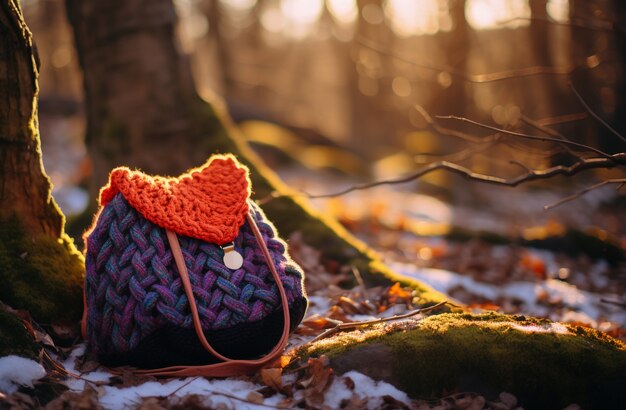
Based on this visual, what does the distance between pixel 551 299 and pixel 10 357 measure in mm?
4447

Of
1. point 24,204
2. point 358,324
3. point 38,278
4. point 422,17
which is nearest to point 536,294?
point 358,324

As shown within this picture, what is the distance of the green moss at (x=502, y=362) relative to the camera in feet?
8.17

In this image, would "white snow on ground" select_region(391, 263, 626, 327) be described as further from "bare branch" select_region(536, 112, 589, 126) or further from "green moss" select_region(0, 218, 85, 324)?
"green moss" select_region(0, 218, 85, 324)

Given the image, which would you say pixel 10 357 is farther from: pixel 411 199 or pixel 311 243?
pixel 411 199

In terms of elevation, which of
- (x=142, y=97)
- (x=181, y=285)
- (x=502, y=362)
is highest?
(x=142, y=97)

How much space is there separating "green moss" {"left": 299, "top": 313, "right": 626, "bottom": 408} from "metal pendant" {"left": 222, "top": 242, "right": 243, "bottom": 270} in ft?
1.78

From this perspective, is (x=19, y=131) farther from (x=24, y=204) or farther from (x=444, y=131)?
(x=444, y=131)

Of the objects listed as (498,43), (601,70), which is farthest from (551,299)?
(498,43)

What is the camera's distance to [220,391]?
2496mm

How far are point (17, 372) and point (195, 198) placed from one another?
108 cm

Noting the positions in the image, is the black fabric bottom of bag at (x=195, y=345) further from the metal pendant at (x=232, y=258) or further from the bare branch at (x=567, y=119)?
the bare branch at (x=567, y=119)

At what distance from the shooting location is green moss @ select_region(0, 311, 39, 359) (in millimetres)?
2502

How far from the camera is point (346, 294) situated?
12.4ft

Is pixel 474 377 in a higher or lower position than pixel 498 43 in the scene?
lower
